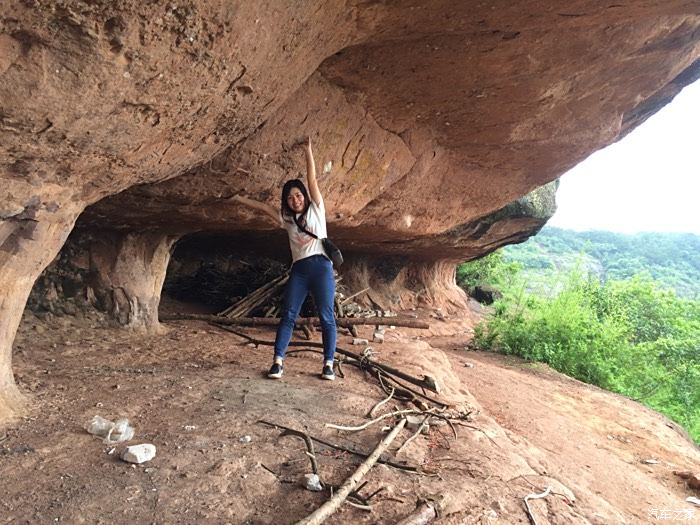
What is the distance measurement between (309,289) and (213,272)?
478 cm

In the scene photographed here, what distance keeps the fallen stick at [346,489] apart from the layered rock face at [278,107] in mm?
1893

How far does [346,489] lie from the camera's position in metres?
2.15

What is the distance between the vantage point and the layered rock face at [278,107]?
2229 millimetres

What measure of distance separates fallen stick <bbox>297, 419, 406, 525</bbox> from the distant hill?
34596 millimetres

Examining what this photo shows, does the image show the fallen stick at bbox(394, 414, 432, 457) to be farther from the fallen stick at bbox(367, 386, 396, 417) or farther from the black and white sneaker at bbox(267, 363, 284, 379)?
the black and white sneaker at bbox(267, 363, 284, 379)

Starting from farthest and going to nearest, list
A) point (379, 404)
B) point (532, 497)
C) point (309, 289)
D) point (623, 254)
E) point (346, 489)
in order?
point (623, 254)
point (309, 289)
point (379, 404)
point (532, 497)
point (346, 489)

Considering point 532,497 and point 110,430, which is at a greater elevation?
point 532,497

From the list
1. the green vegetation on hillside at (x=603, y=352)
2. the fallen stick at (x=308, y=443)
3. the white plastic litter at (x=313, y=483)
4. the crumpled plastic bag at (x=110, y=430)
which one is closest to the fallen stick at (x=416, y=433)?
the fallen stick at (x=308, y=443)

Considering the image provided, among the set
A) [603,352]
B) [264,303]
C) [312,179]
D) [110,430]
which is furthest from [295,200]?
[603,352]

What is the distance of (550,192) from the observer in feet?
37.5

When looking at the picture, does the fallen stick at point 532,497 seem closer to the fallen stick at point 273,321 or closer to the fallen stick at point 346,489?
the fallen stick at point 346,489

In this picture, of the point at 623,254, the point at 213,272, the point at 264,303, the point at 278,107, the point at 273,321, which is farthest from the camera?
the point at 623,254

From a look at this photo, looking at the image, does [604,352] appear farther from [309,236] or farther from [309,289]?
[309,236]

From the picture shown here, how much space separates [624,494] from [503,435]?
129 centimetres
